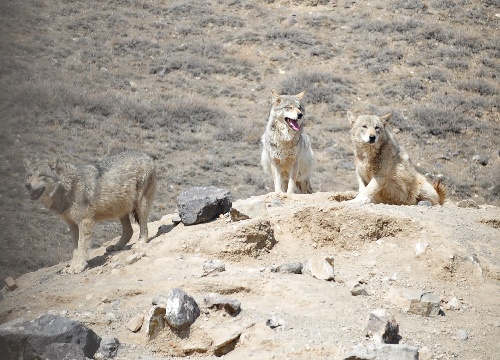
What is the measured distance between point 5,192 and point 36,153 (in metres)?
3.09

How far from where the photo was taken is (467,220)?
8.95 meters

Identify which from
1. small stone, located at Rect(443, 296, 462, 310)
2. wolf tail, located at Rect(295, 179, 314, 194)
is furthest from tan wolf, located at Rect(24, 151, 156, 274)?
small stone, located at Rect(443, 296, 462, 310)

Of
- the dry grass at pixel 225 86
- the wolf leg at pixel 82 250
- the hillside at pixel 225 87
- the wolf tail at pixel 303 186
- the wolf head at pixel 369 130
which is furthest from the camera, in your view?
the dry grass at pixel 225 86

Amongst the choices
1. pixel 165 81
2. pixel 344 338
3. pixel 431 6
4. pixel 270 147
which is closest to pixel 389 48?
pixel 431 6

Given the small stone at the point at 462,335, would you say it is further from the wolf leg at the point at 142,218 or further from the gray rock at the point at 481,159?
the gray rock at the point at 481,159

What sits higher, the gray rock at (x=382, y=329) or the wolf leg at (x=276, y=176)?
the gray rock at (x=382, y=329)

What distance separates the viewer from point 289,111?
1218cm

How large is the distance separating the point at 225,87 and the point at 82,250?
62.6ft

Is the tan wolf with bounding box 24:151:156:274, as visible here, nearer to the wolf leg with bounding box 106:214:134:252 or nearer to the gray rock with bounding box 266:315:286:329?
the wolf leg with bounding box 106:214:134:252

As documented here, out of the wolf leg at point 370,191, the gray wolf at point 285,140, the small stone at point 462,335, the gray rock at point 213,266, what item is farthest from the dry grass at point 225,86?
the small stone at point 462,335

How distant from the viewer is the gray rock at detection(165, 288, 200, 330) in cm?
617

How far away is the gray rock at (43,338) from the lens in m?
5.58

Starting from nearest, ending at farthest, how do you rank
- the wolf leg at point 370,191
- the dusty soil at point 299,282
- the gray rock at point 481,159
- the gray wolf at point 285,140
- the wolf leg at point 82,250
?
the dusty soil at point 299,282, the wolf leg at point 82,250, the wolf leg at point 370,191, the gray wolf at point 285,140, the gray rock at point 481,159

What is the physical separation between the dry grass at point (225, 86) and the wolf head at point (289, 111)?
5.29 metres
